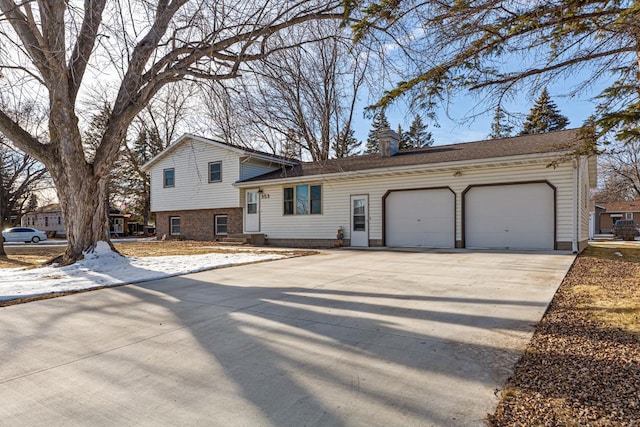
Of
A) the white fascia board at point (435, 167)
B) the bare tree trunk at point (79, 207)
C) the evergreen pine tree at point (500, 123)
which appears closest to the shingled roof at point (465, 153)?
the white fascia board at point (435, 167)

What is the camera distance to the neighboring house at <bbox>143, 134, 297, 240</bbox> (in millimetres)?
18141

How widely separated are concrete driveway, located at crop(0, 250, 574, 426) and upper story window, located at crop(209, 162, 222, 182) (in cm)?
1345

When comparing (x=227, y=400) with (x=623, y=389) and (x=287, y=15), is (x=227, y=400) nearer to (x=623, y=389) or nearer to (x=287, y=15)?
(x=623, y=389)

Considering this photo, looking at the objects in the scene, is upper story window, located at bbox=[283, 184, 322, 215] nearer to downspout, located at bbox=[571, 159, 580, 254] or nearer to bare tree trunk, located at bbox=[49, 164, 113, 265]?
bare tree trunk, located at bbox=[49, 164, 113, 265]

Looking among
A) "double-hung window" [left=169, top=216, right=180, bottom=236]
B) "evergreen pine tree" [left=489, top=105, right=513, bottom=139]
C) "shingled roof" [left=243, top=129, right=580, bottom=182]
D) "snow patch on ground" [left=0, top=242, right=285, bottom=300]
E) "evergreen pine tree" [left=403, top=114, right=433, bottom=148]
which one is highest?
"evergreen pine tree" [left=403, top=114, right=433, bottom=148]

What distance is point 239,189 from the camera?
17.8 m

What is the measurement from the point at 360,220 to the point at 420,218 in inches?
93.2

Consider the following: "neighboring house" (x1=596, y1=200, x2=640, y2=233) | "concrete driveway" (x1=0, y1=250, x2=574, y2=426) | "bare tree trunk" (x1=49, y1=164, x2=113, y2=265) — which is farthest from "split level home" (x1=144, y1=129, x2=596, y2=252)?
"neighboring house" (x1=596, y1=200, x2=640, y2=233)

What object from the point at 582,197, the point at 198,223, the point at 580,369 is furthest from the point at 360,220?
the point at 580,369

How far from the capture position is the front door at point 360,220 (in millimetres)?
14156

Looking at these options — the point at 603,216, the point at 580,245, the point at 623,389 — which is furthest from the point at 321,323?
the point at 603,216

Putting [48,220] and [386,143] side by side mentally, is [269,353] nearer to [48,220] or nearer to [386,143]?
[386,143]

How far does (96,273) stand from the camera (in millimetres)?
7414

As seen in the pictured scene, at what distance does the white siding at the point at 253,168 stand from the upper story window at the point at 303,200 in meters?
2.97
